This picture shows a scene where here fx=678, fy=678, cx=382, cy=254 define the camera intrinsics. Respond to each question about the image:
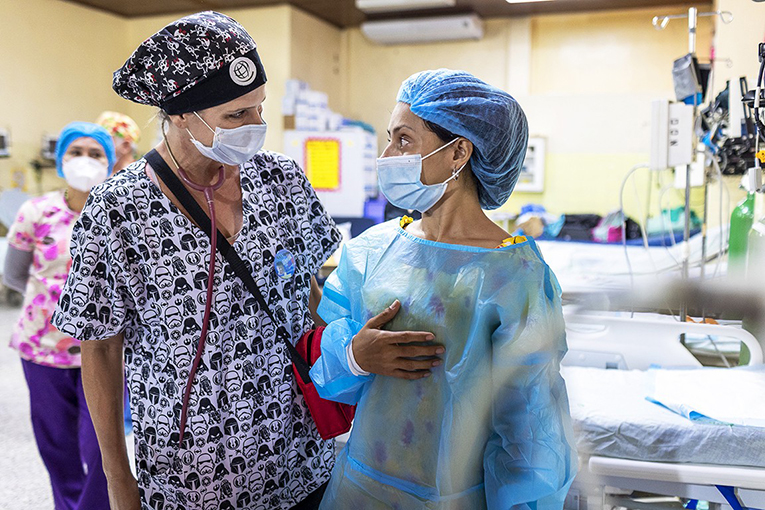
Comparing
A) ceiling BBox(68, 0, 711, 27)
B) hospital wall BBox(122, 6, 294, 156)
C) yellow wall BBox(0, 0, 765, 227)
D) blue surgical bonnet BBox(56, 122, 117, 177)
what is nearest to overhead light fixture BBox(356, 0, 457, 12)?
ceiling BBox(68, 0, 711, 27)

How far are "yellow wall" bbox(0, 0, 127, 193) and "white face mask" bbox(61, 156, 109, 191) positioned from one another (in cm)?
345

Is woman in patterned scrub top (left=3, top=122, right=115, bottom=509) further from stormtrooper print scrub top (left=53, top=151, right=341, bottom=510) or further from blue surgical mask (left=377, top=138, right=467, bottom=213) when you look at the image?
blue surgical mask (left=377, top=138, right=467, bottom=213)

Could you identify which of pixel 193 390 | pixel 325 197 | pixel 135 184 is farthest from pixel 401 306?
pixel 325 197

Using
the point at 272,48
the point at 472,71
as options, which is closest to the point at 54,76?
the point at 272,48

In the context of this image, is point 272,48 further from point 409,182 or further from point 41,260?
point 409,182

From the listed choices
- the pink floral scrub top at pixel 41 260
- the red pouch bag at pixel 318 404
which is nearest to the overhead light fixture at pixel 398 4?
the pink floral scrub top at pixel 41 260

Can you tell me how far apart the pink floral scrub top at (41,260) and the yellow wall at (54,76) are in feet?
11.5

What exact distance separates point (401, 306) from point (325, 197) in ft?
16.8

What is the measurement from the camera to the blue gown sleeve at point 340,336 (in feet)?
3.97

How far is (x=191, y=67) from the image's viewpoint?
1.15 metres

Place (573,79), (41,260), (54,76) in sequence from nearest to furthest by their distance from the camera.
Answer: (41,260)
(54,76)
(573,79)

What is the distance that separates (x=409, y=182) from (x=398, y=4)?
5535mm

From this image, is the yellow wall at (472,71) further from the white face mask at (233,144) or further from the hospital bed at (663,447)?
the white face mask at (233,144)

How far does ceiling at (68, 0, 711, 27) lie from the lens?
6.17 m
